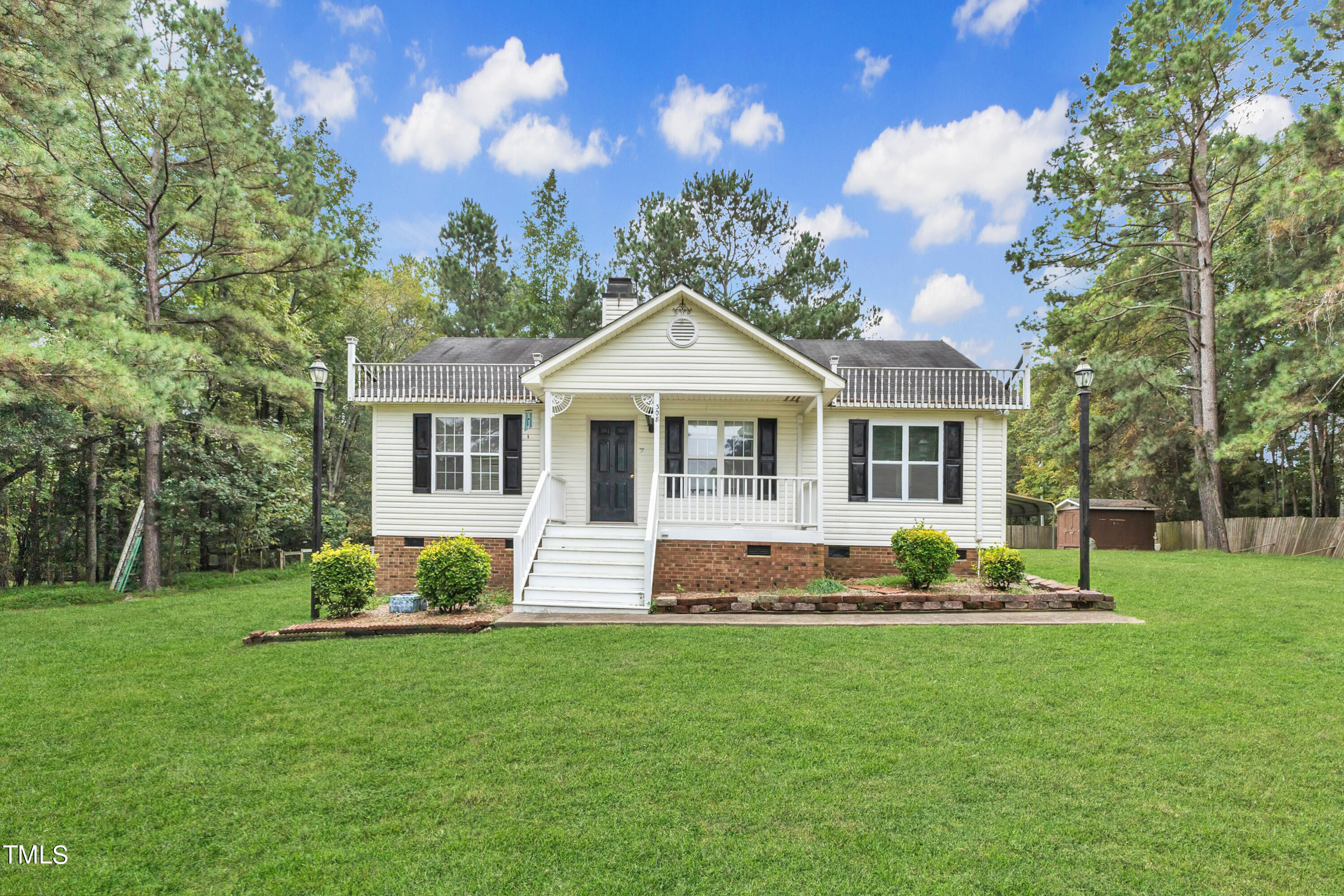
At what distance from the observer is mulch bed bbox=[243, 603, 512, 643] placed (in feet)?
25.6

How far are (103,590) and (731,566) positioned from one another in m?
13.2

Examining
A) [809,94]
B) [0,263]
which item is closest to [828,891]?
[0,263]

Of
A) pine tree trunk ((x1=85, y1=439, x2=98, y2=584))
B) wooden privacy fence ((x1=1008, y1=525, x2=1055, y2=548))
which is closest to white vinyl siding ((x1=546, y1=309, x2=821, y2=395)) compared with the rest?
pine tree trunk ((x1=85, y1=439, x2=98, y2=584))

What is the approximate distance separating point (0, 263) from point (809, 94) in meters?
20.9

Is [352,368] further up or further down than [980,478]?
further up

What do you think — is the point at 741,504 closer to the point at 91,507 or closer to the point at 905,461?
the point at 905,461

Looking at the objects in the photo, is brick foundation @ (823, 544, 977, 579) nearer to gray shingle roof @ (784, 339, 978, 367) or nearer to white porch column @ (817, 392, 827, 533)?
white porch column @ (817, 392, 827, 533)

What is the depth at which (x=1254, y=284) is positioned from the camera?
59.5 feet

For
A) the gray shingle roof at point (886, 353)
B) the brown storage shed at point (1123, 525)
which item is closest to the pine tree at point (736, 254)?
the gray shingle roof at point (886, 353)

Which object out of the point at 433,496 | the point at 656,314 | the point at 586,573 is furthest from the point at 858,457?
the point at 433,496

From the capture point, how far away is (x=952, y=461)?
11484 mm

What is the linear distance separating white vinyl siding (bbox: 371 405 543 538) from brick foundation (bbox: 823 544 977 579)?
604cm

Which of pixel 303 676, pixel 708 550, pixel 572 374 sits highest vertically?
pixel 572 374

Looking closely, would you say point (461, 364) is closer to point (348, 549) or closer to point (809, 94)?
point (348, 549)
